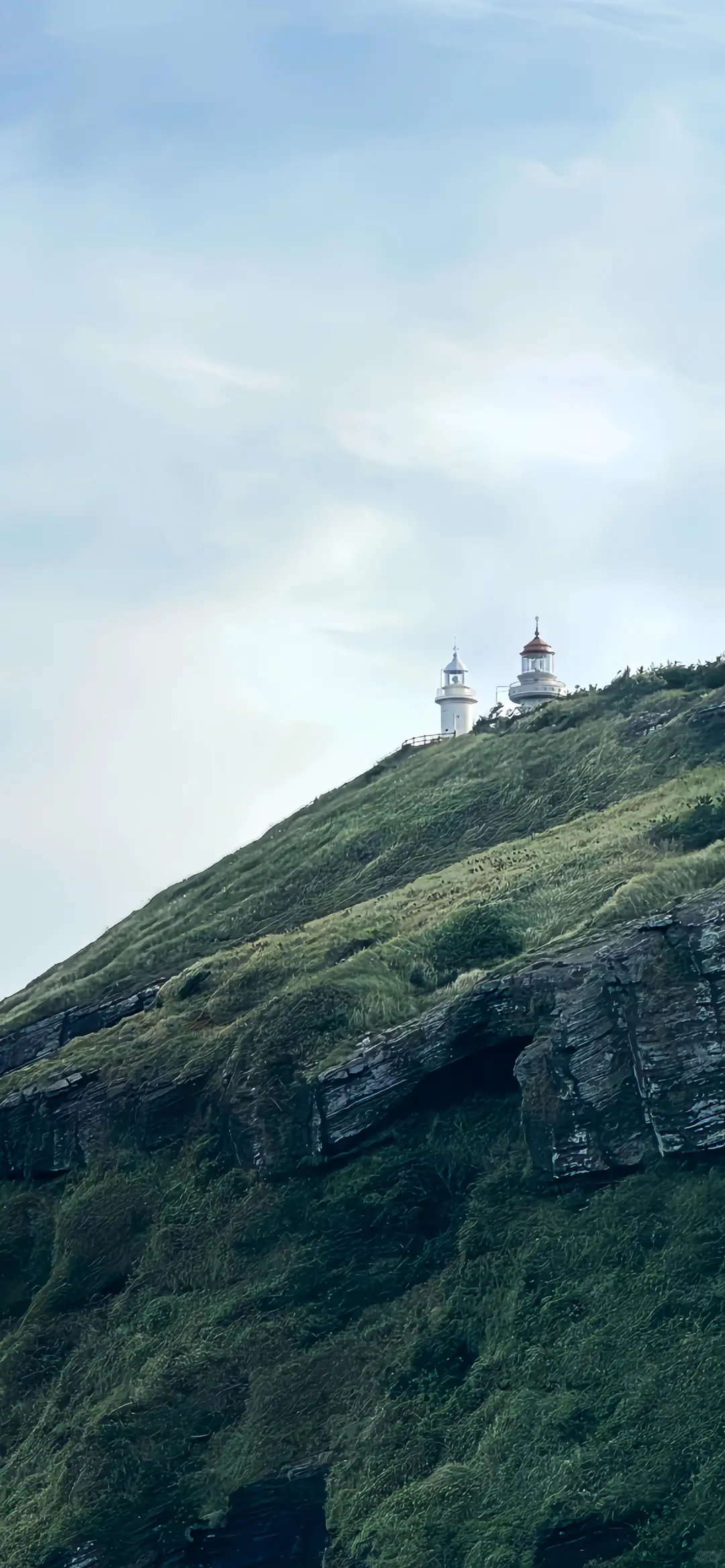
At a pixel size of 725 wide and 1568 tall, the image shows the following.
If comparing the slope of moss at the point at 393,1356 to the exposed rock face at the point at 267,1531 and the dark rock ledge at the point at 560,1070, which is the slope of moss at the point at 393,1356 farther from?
the dark rock ledge at the point at 560,1070

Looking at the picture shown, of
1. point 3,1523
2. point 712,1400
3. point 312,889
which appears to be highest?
point 312,889

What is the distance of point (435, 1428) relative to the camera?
37.0m

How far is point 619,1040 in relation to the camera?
4016 centimetres

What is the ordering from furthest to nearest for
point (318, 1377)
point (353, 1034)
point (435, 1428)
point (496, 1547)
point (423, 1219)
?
point (353, 1034), point (423, 1219), point (318, 1377), point (435, 1428), point (496, 1547)

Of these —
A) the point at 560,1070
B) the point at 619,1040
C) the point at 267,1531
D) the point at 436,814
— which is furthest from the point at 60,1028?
the point at 619,1040

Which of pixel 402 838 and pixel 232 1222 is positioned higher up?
pixel 402 838

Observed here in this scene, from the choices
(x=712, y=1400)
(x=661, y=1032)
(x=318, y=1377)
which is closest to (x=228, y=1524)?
(x=318, y=1377)

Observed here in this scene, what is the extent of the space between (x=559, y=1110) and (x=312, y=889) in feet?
92.5

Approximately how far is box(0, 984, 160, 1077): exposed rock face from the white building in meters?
31.8

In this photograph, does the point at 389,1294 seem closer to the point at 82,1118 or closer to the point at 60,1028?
the point at 82,1118

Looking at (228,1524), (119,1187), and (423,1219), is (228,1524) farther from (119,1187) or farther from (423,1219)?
(119,1187)

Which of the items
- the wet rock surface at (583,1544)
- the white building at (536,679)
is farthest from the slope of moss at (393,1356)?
the white building at (536,679)

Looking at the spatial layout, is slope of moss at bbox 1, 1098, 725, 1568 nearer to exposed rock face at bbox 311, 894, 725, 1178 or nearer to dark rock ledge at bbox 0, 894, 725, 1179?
dark rock ledge at bbox 0, 894, 725, 1179

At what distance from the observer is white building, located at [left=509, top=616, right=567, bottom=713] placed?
8981cm
